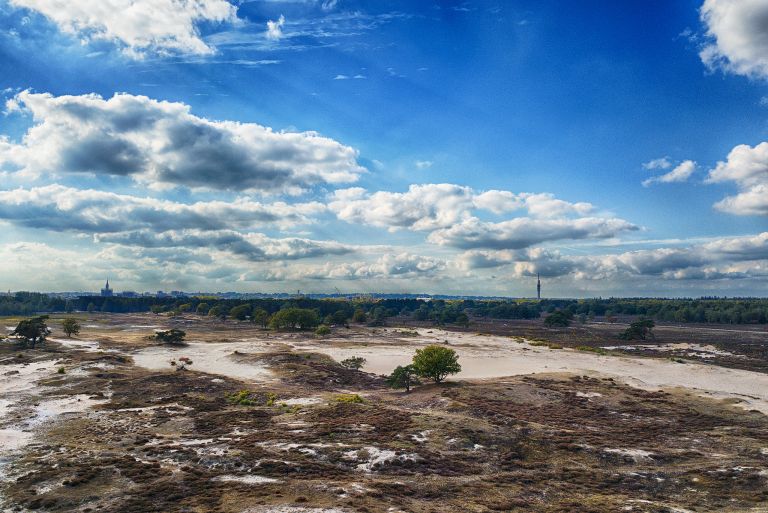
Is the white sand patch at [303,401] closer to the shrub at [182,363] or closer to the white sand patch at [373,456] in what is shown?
the white sand patch at [373,456]

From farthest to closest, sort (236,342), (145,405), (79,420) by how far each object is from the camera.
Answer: (236,342) → (145,405) → (79,420)

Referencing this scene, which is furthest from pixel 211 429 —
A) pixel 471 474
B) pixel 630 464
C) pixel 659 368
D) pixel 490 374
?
pixel 659 368

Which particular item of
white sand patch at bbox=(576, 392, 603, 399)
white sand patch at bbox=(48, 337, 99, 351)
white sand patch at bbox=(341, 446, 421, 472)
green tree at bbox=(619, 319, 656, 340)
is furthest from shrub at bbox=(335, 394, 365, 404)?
green tree at bbox=(619, 319, 656, 340)

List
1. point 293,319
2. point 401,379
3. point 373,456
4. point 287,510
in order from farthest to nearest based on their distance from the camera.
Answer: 1. point 293,319
2. point 401,379
3. point 373,456
4. point 287,510

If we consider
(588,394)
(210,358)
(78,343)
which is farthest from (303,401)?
(78,343)

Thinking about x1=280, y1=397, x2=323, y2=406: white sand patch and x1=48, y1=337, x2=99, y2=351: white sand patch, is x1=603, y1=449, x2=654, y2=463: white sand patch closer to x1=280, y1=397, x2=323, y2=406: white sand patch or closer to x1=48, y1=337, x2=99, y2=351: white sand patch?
x1=280, y1=397, x2=323, y2=406: white sand patch

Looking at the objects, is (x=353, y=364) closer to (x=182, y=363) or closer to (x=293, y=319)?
(x=182, y=363)

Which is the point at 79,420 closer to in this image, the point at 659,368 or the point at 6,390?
the point at 6,390
